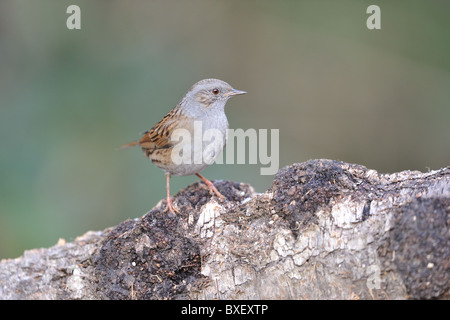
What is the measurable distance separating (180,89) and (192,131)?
112 inches

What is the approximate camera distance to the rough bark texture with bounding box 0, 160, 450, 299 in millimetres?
2717

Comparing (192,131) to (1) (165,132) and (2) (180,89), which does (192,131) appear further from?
(2) (180,89)

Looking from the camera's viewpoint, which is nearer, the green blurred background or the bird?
the bird

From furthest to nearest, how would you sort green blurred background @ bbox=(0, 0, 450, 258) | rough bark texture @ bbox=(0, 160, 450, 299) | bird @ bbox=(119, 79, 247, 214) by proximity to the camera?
1. green blurred background @ bbox=(0, 0, 450, 258)
2. bird @ bbox=(119, 79, 247, 214)
3. rough bark texture @ bbox=(0, 160, 450, 299)

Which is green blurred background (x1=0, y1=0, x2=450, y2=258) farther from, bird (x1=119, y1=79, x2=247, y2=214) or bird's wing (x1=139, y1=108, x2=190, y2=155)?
bird (x1=119, y1=79, x2=247, y2=214)

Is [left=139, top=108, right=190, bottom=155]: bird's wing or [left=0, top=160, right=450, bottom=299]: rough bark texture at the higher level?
[left=139, top=108, right=190, bottom=155]: bird's wing

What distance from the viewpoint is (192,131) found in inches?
181

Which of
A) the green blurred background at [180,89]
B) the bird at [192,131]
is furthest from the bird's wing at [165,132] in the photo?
the green blurred background at [180,89]

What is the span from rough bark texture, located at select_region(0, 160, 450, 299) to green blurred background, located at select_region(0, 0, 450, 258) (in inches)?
103

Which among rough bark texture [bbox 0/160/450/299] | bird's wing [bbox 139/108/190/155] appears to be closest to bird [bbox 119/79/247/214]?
bird's wing [bbox 139/108/190/155]

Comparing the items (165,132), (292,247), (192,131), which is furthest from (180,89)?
(292,247)

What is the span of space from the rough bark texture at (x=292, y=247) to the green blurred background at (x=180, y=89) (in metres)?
2.62
